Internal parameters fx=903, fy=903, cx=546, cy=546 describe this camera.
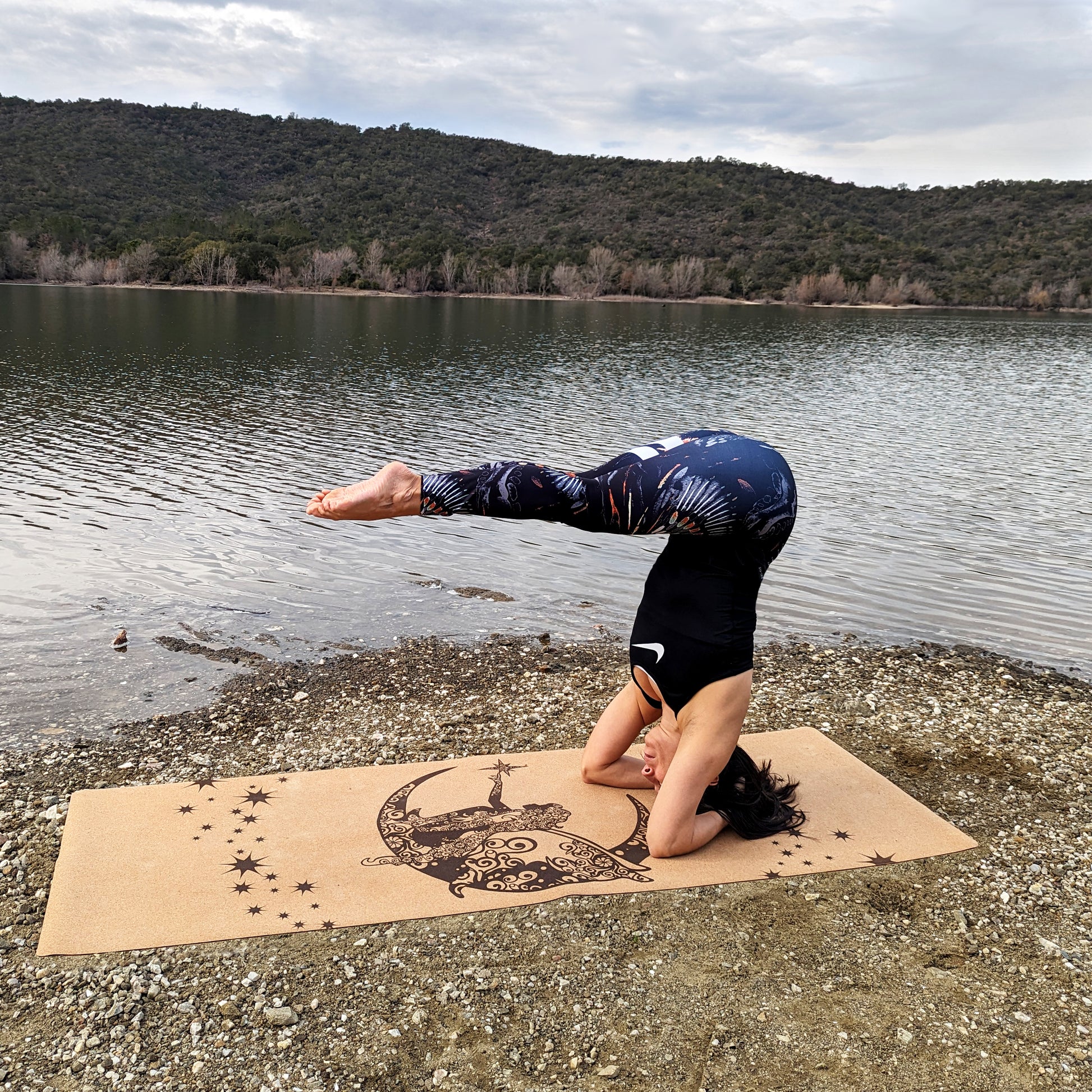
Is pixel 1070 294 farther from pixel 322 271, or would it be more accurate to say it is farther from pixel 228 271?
pixel 228 271

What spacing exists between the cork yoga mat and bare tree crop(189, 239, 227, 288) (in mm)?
93168

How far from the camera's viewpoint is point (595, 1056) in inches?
133

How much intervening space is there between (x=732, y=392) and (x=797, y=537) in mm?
17922

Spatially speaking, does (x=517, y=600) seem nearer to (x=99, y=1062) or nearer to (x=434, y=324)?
(x=99, y=1062)

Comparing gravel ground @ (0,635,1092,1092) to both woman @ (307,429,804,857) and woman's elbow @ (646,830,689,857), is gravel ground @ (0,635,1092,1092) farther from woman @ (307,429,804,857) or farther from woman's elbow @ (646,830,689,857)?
woman @ (307,429,804,857)

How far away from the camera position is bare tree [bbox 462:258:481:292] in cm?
9894

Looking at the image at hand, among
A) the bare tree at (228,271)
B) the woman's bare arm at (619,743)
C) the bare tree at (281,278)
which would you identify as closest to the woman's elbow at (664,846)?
the woman's bare arm at (619,743)

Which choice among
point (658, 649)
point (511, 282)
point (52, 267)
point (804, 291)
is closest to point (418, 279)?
point (511, 282)

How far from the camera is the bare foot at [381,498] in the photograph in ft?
11.3

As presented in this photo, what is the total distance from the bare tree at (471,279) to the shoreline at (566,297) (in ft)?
2.33

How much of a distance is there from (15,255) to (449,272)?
41.9 metres

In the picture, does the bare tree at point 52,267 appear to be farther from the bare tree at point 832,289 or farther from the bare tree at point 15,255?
the bare tree at point 832,289

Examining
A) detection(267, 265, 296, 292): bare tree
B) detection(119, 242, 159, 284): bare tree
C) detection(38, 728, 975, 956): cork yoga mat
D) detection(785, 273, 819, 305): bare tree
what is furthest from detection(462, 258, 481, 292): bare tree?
detection(38, 728, 975, 956): cork yoga mat

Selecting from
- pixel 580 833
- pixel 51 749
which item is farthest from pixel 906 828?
pixel 51 749
